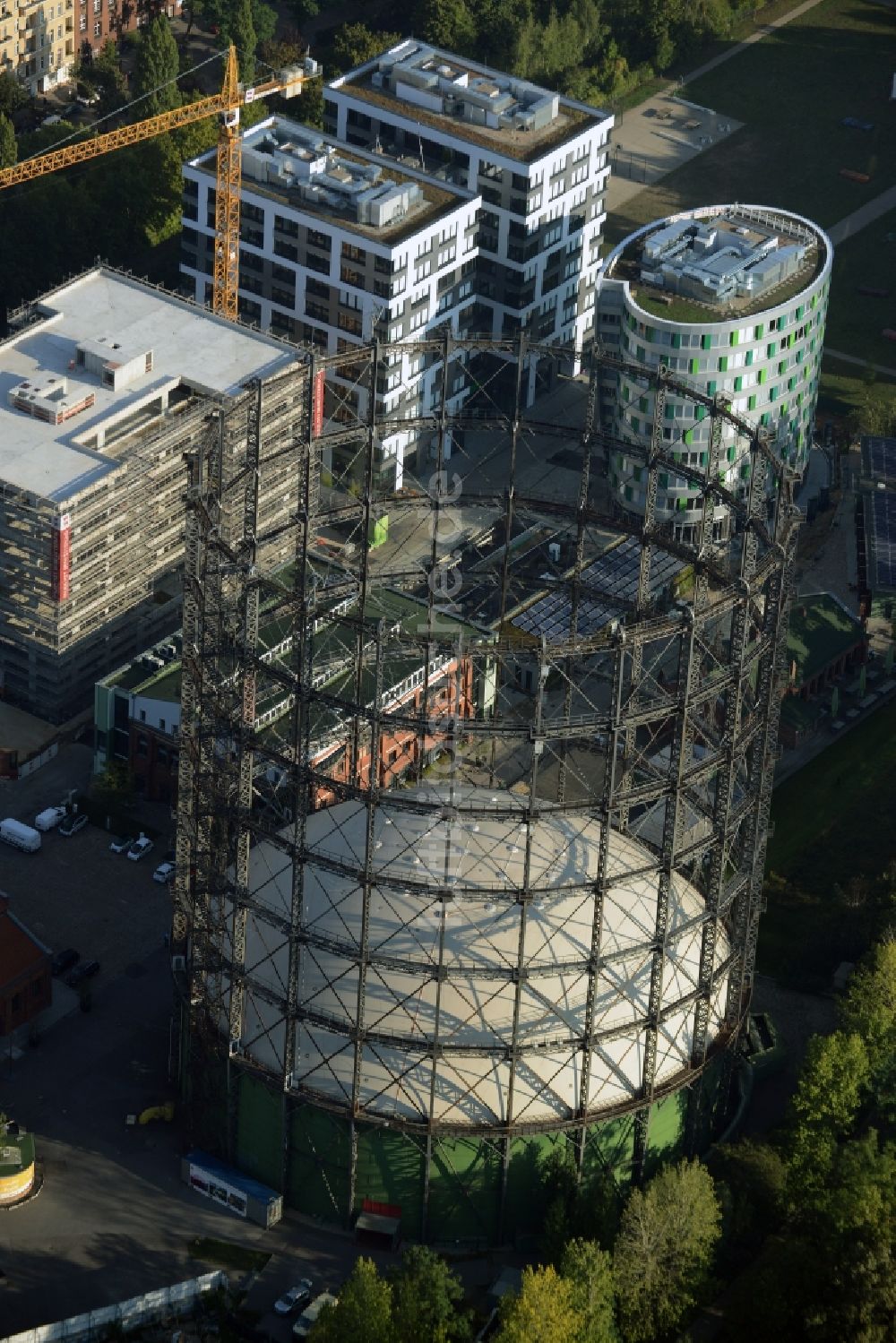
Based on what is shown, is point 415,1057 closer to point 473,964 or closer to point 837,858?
point 473,964

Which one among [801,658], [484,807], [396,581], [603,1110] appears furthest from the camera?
[801,658]

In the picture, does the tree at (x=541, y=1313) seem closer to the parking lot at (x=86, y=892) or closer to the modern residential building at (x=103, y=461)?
the parking lot at (x=86, y=892)

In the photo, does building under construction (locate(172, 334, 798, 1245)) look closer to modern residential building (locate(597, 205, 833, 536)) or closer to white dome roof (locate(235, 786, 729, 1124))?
white dome roof (locate(235, 786, 729, 1124))

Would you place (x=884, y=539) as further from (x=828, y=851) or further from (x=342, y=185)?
(x=342, y=185)

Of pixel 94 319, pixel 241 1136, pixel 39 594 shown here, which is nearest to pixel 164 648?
pixel 39 594

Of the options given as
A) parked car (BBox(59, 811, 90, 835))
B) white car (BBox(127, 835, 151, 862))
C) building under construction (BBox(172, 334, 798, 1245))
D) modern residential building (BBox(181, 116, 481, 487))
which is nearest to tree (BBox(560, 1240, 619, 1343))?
building under construction (BBox(172, 334, 798, 1245))

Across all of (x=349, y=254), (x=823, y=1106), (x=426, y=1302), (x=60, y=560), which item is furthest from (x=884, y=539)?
Result: (x=426, y=1302)
